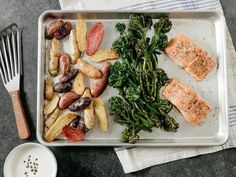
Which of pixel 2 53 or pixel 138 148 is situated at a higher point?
pixel 2 53

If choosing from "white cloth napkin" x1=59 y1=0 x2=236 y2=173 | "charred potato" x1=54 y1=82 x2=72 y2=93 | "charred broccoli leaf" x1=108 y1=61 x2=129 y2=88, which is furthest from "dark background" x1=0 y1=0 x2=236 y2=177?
"charred broccoli leaf" x1=108 y1=61 x2=129 y2=88

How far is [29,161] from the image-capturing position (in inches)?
88.4

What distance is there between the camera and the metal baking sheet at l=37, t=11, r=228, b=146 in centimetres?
226

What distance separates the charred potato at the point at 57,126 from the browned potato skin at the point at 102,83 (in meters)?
0.13

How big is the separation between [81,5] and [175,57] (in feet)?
1.50

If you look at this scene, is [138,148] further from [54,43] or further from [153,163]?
[54,43]

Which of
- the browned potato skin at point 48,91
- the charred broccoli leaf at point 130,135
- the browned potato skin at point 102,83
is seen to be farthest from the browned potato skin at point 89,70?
the charred broccoli leaf at point 130,135

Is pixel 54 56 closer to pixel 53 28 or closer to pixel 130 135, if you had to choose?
pixel 53 28

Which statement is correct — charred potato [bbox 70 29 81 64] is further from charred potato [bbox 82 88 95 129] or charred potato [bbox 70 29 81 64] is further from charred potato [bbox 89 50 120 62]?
charred potato [bbox 82 88 95 129]

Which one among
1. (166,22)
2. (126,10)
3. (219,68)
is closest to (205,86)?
(219,68)

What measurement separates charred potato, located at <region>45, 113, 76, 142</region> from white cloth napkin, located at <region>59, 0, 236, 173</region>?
233 mm

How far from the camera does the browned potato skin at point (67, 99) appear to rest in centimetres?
225

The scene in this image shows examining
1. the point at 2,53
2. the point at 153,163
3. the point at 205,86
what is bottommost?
the point at 153,163

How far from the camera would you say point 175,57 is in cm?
229
